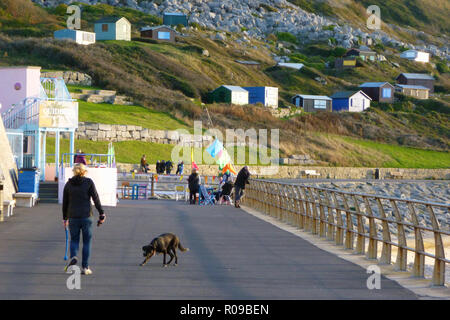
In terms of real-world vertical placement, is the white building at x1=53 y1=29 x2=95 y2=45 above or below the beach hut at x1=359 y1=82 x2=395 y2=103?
above

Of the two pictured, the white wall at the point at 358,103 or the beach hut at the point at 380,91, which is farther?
the beach hut at the point at 380,91

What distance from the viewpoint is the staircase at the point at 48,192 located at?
1377 inches

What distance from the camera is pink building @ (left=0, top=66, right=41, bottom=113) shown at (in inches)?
1606

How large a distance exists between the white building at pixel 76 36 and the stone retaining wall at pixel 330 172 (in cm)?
5259

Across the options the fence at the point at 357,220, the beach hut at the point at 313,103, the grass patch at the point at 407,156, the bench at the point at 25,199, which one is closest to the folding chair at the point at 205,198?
the fence at the point at 357,220

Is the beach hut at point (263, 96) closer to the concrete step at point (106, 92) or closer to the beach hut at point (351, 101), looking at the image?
the beach hut at point (351, 101)

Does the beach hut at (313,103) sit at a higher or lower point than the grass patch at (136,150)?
higher

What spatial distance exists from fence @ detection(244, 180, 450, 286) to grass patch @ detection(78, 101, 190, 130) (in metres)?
40.0

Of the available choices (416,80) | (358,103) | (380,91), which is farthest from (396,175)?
(416,80)

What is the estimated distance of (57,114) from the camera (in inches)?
1502

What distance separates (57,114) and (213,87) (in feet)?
281

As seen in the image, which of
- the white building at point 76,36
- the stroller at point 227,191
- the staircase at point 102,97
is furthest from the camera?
the white building at point 76,36

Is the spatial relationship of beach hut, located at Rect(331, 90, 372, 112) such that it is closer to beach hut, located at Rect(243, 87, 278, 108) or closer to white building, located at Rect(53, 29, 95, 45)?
beach hut, located at Rect(243, 87, 278, 108)

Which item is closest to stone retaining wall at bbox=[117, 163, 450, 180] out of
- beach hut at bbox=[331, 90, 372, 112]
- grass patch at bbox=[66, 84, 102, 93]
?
grass patch at bbox=[66, 84, 102, 93]
